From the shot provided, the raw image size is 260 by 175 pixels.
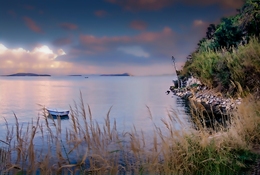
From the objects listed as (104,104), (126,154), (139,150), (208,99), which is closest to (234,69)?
(208,99)

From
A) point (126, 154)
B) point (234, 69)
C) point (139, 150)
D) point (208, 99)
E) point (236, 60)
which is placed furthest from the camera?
point (208, 99)

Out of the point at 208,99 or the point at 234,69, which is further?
the point at 208,99

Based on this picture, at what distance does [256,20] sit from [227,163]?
17607 mm

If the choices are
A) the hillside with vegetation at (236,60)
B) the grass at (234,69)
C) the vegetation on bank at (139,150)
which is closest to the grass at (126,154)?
the vegetation on bank at (139,150)

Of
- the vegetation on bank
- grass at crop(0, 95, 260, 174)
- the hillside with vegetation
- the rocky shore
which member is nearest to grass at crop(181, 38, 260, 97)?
the hillside with vegetation

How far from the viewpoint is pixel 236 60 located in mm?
15805

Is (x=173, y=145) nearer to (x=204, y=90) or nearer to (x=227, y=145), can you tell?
(x=227, y=145)

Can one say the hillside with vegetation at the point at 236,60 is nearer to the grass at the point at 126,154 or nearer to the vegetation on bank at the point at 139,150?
the vegetation on bank at the point at 139,150

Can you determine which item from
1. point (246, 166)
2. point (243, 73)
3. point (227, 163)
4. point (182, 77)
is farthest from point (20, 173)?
point (182, 77)

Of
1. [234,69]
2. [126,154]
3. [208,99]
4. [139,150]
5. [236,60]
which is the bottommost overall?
[126,154]

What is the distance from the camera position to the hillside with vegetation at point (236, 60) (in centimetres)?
1391

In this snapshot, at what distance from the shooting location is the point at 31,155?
13.1 feet

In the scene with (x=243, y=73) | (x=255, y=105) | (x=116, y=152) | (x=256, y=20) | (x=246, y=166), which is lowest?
(x=246, y=166)

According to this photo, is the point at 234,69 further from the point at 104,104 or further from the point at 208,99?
the point at 104,104
